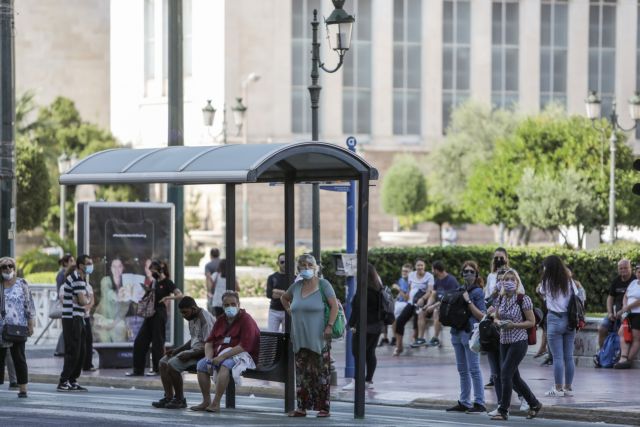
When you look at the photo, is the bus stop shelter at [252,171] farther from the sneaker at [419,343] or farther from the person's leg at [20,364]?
the sneaker at [419,343]

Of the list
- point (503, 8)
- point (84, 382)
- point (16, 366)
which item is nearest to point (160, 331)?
point (84, 382)

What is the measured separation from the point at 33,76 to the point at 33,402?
7424cm

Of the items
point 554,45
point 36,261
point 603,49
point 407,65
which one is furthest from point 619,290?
point 603,49

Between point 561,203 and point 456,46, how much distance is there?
28163 mm

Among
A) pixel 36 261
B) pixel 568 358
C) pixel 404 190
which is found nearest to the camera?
pixel 568 358

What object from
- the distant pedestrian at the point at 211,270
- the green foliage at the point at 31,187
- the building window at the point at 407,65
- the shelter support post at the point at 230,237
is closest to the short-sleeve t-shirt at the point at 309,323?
the shelter support post at the point at 230,237

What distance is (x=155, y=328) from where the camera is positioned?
74.8 feet

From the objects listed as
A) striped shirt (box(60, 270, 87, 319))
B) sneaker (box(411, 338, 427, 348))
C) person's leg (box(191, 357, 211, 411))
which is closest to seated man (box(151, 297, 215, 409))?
person's leg (box(191, 357, 211, 411))

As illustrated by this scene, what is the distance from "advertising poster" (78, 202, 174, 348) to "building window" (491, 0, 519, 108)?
2226 inches

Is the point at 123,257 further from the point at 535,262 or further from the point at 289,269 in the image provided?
the point at 535,262

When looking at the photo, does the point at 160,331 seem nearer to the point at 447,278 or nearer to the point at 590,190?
the point at 447,278

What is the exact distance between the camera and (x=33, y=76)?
3563 inches

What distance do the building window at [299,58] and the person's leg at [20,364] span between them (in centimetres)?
5881

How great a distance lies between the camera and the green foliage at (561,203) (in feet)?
171
